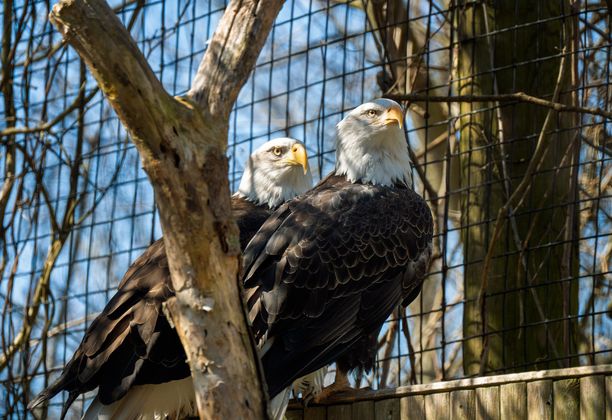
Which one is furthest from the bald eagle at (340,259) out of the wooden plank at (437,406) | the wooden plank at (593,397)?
the wooden plank at (593,397)

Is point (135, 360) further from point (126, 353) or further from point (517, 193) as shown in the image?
point (517, 193)

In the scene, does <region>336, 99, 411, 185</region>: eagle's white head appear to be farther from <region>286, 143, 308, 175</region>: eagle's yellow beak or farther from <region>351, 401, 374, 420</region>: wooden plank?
<region>351, 401, 374, 420</region>: wooden plank

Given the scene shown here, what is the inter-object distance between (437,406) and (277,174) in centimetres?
200

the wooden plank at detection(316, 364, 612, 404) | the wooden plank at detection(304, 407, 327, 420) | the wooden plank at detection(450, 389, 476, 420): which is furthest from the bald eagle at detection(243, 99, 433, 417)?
the wooden plank at detection(450, 389, 476, 420)

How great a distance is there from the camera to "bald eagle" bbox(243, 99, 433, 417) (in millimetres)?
4500

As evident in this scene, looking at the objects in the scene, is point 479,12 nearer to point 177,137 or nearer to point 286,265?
point 286,265

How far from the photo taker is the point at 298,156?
5.70m

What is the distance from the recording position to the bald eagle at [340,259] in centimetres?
450

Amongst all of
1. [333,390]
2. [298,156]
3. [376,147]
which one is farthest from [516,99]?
[333,390]

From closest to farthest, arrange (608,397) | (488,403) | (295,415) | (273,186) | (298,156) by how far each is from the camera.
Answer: (608,397), (488,403), (295,415), (298,156), (273,186)

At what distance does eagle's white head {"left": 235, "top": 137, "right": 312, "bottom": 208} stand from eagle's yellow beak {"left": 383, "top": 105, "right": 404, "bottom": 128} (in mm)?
594

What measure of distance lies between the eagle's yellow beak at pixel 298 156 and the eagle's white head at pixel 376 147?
0.29 metres

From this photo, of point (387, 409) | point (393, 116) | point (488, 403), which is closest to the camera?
point (488, 403)

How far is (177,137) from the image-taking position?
2.90m
